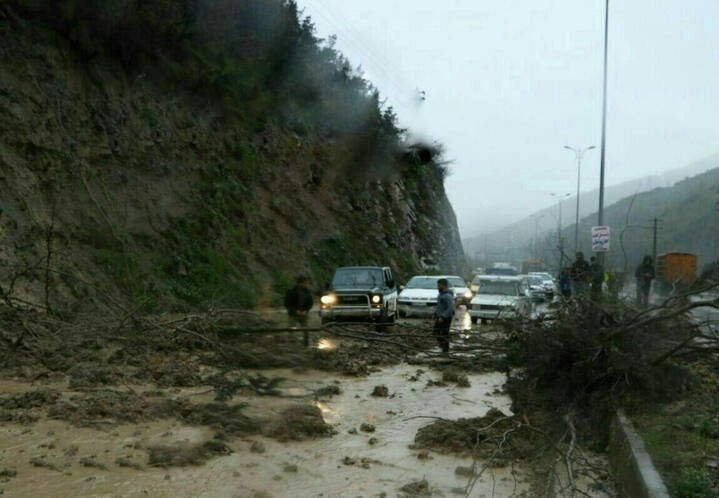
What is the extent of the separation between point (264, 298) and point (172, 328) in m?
15.1

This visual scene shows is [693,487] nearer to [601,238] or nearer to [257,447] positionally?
[257,447]

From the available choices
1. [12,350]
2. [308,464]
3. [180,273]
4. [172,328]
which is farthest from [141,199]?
[308,464]

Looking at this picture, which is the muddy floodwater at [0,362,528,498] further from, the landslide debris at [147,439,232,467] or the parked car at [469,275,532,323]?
the parked car at [469,275,532,323]

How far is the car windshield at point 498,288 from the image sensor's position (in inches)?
896

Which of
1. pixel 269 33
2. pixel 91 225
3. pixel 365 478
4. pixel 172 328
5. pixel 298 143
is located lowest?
pixel 365 478

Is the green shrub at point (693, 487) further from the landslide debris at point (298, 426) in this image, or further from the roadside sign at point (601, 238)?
the roadside sign at point (601, 238)

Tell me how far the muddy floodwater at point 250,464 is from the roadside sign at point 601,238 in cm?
→ 1574

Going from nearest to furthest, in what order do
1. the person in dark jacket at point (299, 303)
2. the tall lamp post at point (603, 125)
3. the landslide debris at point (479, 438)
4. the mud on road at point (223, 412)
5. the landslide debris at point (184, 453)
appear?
the mud on road at point (223, 412)
the landslide debris at point (184, 453)
the landslide debris at point (479, 438)
the person in dark jacket at point (299, 303)
the tall lamp post at point (603, 125)

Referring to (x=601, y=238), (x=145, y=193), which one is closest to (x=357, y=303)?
(x=145, y=193)

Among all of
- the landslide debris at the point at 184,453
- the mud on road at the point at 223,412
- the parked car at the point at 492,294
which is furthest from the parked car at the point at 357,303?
the landslide debris at the point at 184,453

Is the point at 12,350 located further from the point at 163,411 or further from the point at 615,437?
the point at 615,437

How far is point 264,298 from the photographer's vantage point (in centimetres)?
2494

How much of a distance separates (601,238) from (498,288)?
12.5 feet

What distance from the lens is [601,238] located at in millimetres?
23781
